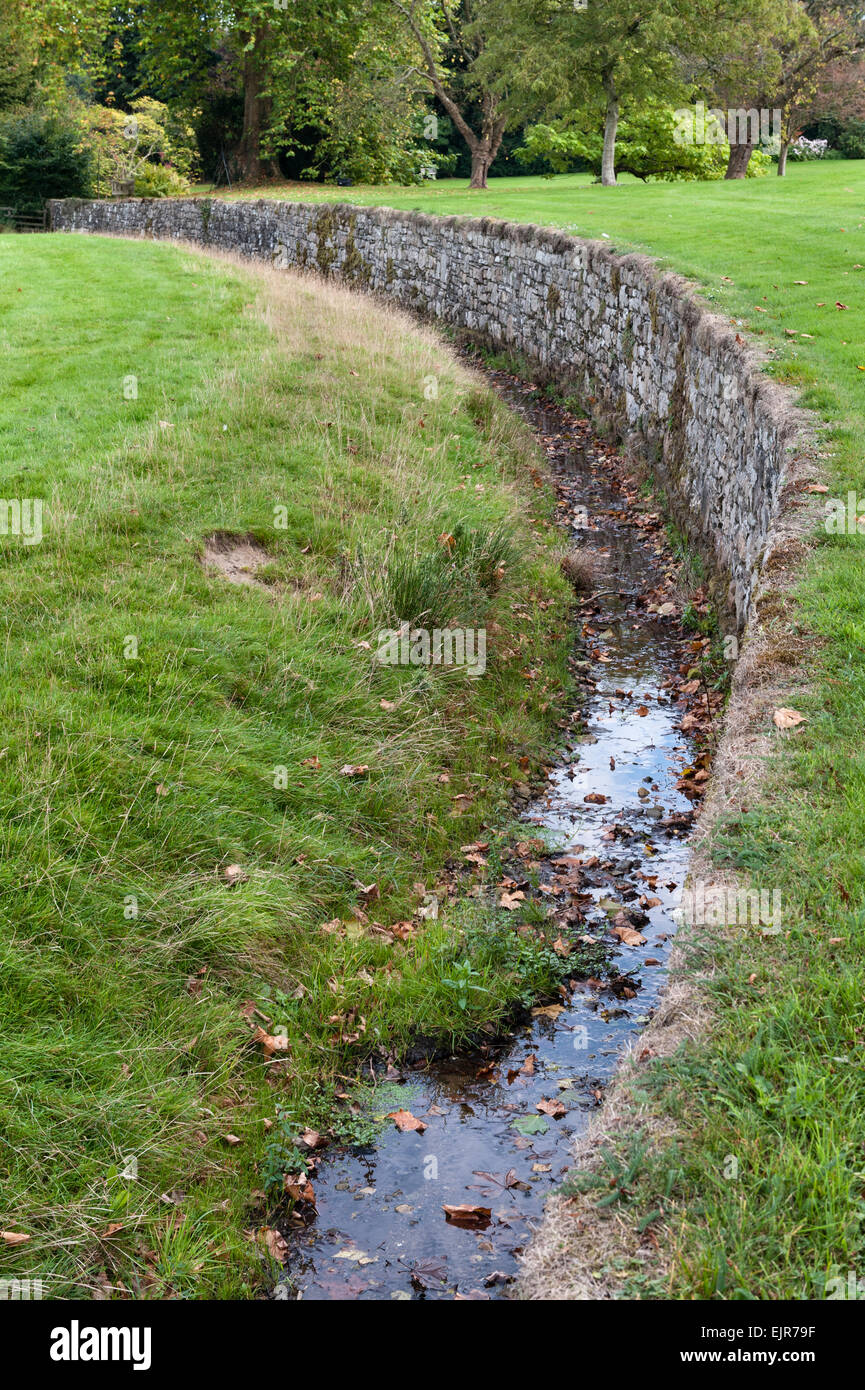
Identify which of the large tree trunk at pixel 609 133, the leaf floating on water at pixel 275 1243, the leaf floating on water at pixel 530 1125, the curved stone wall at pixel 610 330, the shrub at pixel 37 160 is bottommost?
the leaf floating on water at pixel 275 1243

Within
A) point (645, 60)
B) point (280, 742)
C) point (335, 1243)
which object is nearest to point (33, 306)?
point (280, 742)

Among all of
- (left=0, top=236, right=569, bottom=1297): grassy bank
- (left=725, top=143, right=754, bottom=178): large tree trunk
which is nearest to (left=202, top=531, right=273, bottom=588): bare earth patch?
(left=0, top=236, right=569, bottom=1297): grassy bank

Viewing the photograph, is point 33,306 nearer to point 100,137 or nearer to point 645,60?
point 645,60

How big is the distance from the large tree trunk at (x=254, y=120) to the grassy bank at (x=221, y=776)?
28.6m

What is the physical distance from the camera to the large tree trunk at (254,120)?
114 ft

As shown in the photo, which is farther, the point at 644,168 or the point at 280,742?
the point at 644,168

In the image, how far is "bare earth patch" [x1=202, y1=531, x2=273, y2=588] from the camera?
25.6ft

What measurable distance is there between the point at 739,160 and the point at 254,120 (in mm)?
16279

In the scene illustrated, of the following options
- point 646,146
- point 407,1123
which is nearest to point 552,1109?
point 407,1123

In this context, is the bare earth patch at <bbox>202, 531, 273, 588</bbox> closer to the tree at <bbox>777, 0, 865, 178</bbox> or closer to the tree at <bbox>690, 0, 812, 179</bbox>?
the tree at <bbox>690, 0, 812, 179</bbox>

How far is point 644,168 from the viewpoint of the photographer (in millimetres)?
33844

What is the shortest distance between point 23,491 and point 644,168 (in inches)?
1232

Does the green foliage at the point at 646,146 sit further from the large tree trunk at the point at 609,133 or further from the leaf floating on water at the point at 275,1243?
the leaf floating on water at the point at 275,1243

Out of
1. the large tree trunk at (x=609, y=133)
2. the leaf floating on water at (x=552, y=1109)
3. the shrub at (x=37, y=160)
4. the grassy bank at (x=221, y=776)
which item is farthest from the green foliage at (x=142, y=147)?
the leaf floating on water at (x=552, y=1109)
